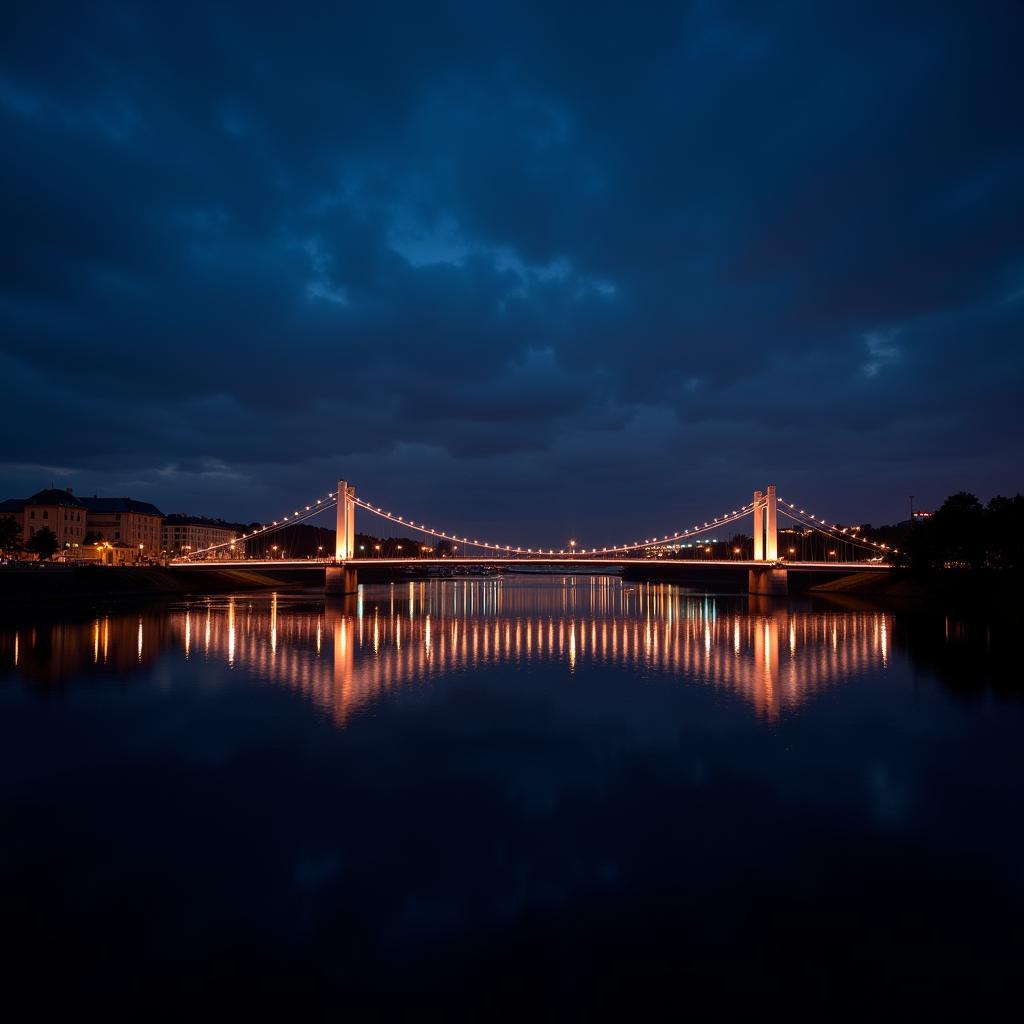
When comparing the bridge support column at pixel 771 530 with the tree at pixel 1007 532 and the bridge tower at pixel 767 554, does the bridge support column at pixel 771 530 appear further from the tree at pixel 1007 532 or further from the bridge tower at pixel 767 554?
the tree at pixel 1007 532

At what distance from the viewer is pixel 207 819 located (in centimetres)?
838

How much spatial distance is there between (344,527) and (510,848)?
5561cm

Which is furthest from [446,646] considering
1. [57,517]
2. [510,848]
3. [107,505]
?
[107,505]

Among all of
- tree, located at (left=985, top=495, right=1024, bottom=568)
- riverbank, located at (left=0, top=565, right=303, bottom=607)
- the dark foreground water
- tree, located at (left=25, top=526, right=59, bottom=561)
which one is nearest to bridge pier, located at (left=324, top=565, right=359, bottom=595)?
riverbank, located at (left=0, top=565, right=303, bottom=607)

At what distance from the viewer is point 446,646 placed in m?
25.2

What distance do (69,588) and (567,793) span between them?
4449 centimetres

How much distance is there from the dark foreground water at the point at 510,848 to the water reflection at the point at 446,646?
70 centimetres

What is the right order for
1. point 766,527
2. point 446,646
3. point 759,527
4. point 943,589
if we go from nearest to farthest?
point 446,646, point 943,589, point 766,527, point 759,527

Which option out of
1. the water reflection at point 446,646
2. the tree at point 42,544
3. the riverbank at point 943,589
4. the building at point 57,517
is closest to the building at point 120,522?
the building at point 57,517

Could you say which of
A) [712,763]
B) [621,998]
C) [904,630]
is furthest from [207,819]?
[904,630]

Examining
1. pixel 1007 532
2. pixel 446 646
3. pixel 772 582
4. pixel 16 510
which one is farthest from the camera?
pixel 16 510

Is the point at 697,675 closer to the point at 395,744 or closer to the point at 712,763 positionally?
the point at 712,763

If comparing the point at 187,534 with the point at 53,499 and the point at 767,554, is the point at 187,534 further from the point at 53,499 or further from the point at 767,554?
the point at 767,554

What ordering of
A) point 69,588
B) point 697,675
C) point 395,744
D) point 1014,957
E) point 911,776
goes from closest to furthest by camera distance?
point 1014,957
point 911,776
point 395,744
point 697,675
point 69,588
